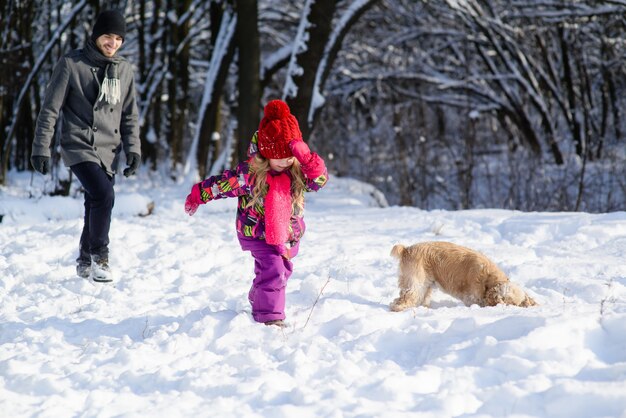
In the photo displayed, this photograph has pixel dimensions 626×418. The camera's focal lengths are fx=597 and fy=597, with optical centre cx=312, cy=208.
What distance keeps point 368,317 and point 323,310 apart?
1.33ft

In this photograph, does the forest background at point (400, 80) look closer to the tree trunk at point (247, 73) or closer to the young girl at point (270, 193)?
the tree trunk at point (247, 73)

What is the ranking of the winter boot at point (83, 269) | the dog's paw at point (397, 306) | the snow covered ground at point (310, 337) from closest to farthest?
1. the snow covered ground at point (310, 337)
2. the dog's paw at point (397, 306)
3. the winter boot at point (83, 269)

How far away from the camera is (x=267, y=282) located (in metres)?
3.72

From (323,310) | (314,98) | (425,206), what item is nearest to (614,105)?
(425,206)

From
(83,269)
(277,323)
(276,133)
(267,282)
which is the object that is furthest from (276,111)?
(83,269)

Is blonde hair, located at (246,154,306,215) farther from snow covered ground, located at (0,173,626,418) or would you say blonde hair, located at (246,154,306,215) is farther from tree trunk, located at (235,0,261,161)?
tree trunk, located at (235,0,261,161)

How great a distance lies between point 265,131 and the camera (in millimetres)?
3586

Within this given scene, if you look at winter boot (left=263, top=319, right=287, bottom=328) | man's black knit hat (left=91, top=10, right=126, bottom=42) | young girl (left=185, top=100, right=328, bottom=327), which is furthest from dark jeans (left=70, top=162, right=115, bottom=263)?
winter boot (left=263, top=319, right=287, bottom=328)

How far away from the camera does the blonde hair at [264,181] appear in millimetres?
3629

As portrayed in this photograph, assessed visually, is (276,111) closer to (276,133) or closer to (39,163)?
(276,133)

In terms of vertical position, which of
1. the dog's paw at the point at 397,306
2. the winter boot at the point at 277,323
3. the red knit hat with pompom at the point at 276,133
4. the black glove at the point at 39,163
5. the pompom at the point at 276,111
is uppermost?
the pompom at the point at 276,111

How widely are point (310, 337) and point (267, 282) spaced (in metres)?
0.48

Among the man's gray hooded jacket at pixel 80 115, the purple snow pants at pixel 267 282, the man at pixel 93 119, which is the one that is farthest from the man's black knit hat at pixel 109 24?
the purple snow pants at pixel 267 282

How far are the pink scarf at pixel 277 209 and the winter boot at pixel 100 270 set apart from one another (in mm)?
1733
